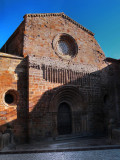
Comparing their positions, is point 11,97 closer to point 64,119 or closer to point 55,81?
point 55,81

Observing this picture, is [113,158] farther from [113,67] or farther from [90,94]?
[113,67]

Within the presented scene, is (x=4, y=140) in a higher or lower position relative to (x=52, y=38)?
lower

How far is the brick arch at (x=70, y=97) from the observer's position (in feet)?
35.6

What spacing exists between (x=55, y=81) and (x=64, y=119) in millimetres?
2594

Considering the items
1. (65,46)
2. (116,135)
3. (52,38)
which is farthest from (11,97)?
(116,135)

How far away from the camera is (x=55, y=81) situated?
1096cm

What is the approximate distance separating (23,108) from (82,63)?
5.38 metres

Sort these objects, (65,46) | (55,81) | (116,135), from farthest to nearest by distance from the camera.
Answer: (65,46) < (55,81) < (116,135)

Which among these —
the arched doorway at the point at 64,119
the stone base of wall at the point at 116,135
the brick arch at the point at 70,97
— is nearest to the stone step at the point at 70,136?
the arched doorway at the point at 64,119

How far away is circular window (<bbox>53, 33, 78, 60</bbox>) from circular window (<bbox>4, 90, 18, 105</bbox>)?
3.87m

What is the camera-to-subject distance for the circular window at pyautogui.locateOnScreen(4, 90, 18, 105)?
972 centimetres

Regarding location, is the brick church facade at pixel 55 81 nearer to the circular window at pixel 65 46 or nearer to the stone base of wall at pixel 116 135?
the circular window at pixel 65 46

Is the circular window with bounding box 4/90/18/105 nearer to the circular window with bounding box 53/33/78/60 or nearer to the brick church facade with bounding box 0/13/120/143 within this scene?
the brick church facade with bounding box 0/13/120/143

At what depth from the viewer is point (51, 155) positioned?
498 cm
